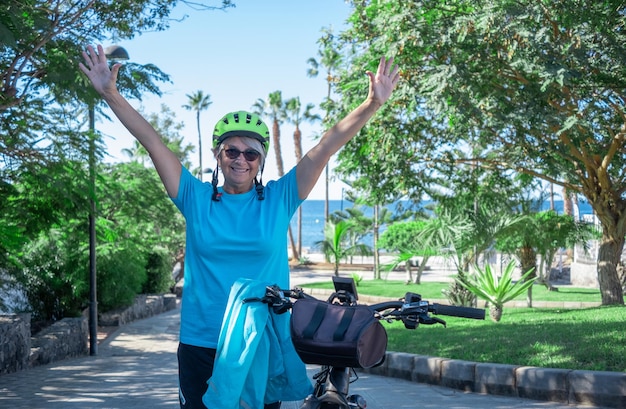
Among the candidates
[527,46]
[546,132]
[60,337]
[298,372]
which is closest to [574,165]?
[546,132]

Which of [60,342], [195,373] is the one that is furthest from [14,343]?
[195,373]

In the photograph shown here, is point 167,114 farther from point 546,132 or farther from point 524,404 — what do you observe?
point 524,404

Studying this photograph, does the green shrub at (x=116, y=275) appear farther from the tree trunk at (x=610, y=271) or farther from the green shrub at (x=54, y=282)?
the tree trunk at (x=610, y=271)

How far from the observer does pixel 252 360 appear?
9.80 ft

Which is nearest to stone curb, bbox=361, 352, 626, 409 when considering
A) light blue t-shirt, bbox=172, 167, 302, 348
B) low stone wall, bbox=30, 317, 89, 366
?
light blue t-shirt, bbox=172, 167, 302, 348

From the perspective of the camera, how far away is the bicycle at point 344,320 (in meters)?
2.79

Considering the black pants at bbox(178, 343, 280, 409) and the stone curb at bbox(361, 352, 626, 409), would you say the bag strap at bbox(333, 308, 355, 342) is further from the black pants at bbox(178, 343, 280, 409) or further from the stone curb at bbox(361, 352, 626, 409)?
the stone curb at bbox(361, 352, 626, 409)

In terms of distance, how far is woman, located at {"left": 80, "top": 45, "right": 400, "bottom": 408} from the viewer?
10.8ft

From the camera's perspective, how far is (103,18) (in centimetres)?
1148

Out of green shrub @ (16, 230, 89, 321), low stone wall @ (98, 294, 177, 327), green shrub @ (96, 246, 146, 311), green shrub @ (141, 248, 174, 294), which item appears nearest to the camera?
green shrub @ (16, 230, 89, 321)

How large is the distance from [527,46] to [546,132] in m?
3.04

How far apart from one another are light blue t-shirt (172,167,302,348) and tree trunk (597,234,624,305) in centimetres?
1426

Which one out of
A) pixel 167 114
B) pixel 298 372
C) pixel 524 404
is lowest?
pixel 524 404

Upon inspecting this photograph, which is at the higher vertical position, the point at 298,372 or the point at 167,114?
the point at 167,114
